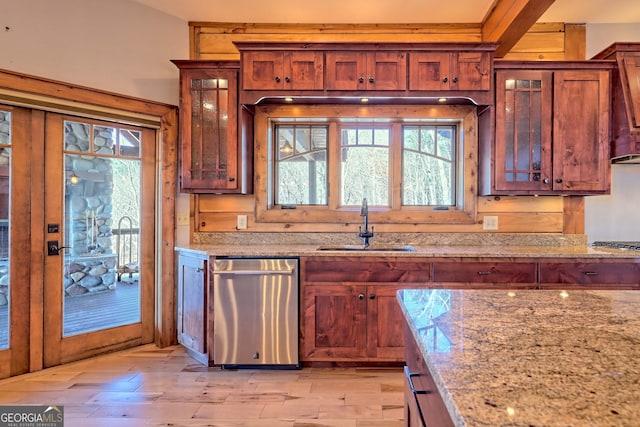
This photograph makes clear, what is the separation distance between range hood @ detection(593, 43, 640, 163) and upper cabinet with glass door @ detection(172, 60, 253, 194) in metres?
2.97

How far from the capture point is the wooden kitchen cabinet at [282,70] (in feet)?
8.79

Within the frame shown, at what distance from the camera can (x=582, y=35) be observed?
3.06m

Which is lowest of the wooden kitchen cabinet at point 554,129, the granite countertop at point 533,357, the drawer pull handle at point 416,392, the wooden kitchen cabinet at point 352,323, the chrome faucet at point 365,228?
the wooden kitchen cabinet at point 352,323

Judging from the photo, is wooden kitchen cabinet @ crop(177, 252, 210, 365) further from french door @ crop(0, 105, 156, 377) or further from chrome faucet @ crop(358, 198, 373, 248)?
chrome faucet @ crop(358, 198, 373, 248)

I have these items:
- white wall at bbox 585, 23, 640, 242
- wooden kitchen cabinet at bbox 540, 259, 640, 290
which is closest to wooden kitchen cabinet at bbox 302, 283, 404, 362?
wooden kitchen cabinet at bbox 540, 259, 640, 290

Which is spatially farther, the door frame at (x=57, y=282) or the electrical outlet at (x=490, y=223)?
the electrical outlet at (x=490, y=223)

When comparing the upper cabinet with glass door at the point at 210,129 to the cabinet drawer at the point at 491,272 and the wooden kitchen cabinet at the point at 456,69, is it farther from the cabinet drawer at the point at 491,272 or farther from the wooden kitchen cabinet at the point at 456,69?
the cabinet drawer at the point at 491,272

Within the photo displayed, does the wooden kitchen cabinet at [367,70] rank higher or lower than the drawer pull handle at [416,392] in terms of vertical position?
higher

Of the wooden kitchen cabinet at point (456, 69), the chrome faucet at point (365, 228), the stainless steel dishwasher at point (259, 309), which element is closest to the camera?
the stainless steel dishwasher at point (259, 309)

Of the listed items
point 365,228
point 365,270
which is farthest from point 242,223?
point 365,270

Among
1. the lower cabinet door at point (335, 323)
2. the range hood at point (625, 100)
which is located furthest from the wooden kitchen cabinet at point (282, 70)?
the range hood at point (625, 100)

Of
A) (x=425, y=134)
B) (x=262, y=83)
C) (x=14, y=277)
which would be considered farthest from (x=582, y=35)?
(x=14, y=277)

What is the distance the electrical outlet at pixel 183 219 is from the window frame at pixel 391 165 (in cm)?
65

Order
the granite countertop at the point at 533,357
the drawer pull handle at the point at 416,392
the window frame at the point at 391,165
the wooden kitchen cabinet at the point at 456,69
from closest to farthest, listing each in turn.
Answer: the granite countertop at the point at 533,357, the drawer pull handle at the point at 416,392, the wooden kitchen cabinet at the point at 456,69, the window frame at the point at 391,165
